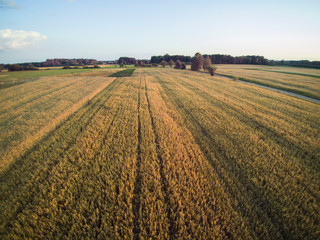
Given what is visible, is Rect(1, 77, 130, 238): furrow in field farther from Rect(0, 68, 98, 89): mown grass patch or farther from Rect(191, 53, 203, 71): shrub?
Rect(191, 53, 203, 71): shrub

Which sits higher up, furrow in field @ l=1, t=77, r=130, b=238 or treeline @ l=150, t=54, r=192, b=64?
treeline @ l=150, t=54, r=192, b=64

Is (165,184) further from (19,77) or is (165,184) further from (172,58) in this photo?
(172,58)

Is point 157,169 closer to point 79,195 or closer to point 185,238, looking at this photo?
point 185,238

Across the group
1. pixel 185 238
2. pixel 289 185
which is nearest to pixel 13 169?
pixel 185 238

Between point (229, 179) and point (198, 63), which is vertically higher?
point (198, 63)

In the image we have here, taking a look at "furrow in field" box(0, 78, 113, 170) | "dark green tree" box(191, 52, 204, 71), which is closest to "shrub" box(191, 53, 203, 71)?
"dark green tree" box(191, 52, 204, 71)

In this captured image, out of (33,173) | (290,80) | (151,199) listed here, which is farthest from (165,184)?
(290,80)

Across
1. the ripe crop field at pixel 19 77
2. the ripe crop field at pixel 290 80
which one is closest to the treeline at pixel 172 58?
the ripe crop field at pixel 290 80

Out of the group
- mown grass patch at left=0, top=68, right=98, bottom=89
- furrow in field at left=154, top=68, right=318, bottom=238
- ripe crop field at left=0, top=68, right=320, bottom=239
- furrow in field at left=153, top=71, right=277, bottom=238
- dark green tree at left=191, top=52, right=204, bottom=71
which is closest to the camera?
ripe crop field at left=0, top=68, right=320, bottom=239

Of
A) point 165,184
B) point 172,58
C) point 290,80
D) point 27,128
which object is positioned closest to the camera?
point 165,184
